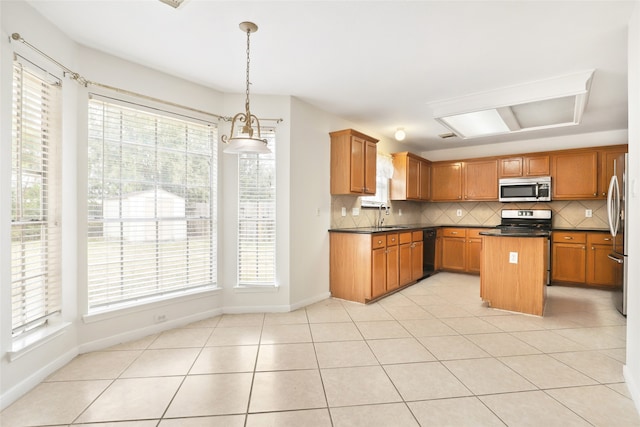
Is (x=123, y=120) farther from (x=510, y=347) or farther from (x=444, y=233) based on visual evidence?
(x=444, y=233)

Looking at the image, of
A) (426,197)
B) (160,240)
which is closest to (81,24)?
(160,240)

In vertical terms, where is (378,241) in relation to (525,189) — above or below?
below

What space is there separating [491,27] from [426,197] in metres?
4.30

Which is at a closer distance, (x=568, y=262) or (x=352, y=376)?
(x=352, y=376)

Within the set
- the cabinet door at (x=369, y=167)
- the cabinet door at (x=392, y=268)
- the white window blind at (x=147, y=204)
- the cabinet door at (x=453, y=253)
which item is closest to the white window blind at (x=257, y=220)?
the white window blind at (x=147, y=204)

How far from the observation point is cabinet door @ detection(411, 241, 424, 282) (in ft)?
16.4

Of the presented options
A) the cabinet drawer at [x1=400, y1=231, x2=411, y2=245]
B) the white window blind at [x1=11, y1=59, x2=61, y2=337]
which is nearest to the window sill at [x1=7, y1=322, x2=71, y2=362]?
the white window blind at [x1=11, y1=59, x2=61, y2=337]

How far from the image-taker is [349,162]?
4.15 m

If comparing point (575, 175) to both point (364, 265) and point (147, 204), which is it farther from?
point (147, 204)

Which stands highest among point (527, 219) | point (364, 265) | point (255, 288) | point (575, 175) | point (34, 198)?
point (575, 175)

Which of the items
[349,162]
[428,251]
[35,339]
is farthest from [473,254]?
[35,339]

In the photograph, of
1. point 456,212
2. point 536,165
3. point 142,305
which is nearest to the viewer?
point 142,305

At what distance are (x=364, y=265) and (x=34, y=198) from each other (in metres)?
3.24

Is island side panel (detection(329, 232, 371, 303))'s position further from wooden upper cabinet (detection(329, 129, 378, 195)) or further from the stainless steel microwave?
the stainless steel microwave
